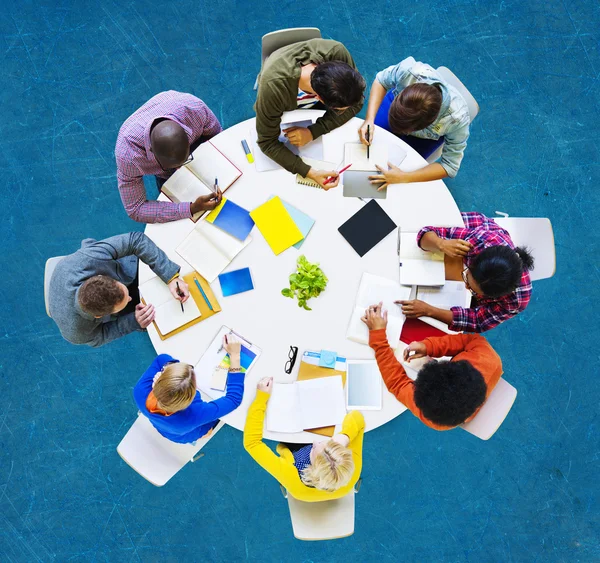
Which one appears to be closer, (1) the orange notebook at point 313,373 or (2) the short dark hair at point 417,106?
(2) the short dark hair at point 417,106

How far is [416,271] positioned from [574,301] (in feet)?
5.26

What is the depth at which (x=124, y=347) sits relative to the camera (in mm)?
3188

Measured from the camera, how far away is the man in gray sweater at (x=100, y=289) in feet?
6.75

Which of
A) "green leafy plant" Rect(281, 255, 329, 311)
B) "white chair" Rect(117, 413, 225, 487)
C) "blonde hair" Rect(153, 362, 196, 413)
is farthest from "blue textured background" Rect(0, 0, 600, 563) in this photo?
"green leafy plant" Rect(281, 255, 329, 311)

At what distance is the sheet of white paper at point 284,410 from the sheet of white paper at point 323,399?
3cm

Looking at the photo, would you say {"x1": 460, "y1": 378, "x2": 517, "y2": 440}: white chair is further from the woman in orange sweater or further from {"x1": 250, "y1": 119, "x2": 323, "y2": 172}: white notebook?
{"x1": 250, "y1": 119, "x2": 323, "y2": 172}: white notebook

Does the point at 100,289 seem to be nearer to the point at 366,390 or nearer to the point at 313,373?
the point at 313,373

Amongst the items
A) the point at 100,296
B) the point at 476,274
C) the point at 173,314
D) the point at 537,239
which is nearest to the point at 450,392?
the point at 476,274

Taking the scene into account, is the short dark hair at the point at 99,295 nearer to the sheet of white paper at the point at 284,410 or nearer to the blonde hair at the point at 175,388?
the blonde hair at the point at 175,388

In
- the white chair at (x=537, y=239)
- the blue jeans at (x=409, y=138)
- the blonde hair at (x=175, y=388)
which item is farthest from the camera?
the blue jeans at (x=409, y=138)

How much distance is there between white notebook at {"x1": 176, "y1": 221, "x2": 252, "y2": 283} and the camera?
233 centimetres

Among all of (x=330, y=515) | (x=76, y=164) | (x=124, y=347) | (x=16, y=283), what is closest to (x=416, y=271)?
(x=330, y=515)

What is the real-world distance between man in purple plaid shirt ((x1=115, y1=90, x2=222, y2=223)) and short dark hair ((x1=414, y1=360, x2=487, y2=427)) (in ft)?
4.33

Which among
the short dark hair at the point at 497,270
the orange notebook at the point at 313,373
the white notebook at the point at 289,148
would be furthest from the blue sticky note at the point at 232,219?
the short dark hair at the point at 497,270
